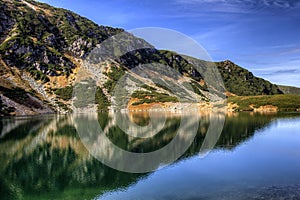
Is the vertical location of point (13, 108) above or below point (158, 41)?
below

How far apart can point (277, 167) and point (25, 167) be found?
1805 inches

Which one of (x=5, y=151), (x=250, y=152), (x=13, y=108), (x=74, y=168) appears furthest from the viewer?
(x=13, y=108)

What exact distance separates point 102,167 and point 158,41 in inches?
2069

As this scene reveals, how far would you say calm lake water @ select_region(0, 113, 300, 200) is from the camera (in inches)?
1487

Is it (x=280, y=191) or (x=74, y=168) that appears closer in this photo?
(x=280, y=191)

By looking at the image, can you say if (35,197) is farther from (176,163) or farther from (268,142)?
(268,142)

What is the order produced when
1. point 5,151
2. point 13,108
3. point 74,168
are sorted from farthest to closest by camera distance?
point 13,108 → point 5,151 → point 74,168

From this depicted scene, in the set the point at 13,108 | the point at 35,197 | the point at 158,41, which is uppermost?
the point at 158,41

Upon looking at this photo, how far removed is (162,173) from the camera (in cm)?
4834

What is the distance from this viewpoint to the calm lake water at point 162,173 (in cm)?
3778

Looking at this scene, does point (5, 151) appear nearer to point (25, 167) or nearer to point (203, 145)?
Result: point (25, 167)

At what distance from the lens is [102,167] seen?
55.5m

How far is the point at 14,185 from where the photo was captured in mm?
44031

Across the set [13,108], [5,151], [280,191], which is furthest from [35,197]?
[13,108]
